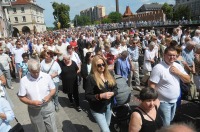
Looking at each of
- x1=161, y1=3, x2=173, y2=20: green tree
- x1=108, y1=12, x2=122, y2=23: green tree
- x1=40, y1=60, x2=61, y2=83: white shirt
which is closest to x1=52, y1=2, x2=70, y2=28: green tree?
x1=161, y1=3, x2=173, y2=20: green tree

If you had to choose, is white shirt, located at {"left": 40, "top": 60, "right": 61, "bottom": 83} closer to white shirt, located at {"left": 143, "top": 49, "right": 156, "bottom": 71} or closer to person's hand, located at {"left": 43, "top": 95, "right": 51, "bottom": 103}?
person's hand, located at {"left": 43, "top": 95, "right": 51, "bottom": 103}

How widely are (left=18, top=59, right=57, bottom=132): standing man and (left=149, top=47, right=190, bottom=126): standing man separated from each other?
1827 mm

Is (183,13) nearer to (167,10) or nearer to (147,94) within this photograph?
(167,10)

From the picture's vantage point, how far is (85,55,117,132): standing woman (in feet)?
12.2

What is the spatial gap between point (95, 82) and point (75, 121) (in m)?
2.28

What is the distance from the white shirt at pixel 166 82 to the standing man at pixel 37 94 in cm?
184

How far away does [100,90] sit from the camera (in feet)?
12.3

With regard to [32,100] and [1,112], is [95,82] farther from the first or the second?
[1,112]

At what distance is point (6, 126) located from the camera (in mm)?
3346

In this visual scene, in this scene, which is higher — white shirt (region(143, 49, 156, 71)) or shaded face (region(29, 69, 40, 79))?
shaded face (region(29, 69, 40, 79))

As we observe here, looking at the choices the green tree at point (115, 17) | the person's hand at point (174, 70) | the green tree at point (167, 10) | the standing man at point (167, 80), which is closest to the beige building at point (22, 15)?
the green tree at point (167, 10)

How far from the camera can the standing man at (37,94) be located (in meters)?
3.80

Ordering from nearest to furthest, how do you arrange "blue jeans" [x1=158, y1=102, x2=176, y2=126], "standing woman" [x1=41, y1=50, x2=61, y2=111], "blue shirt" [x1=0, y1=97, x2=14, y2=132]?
"blue shirt" [x1=0, y1=97, x2=14, y2=132], "blue jeans" [x1=158, y1=102, x2=176, y2=126], "standing woman" [x1=41, y1=50, x2=61, y2=111]

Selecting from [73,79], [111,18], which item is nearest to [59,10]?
[111,18]
